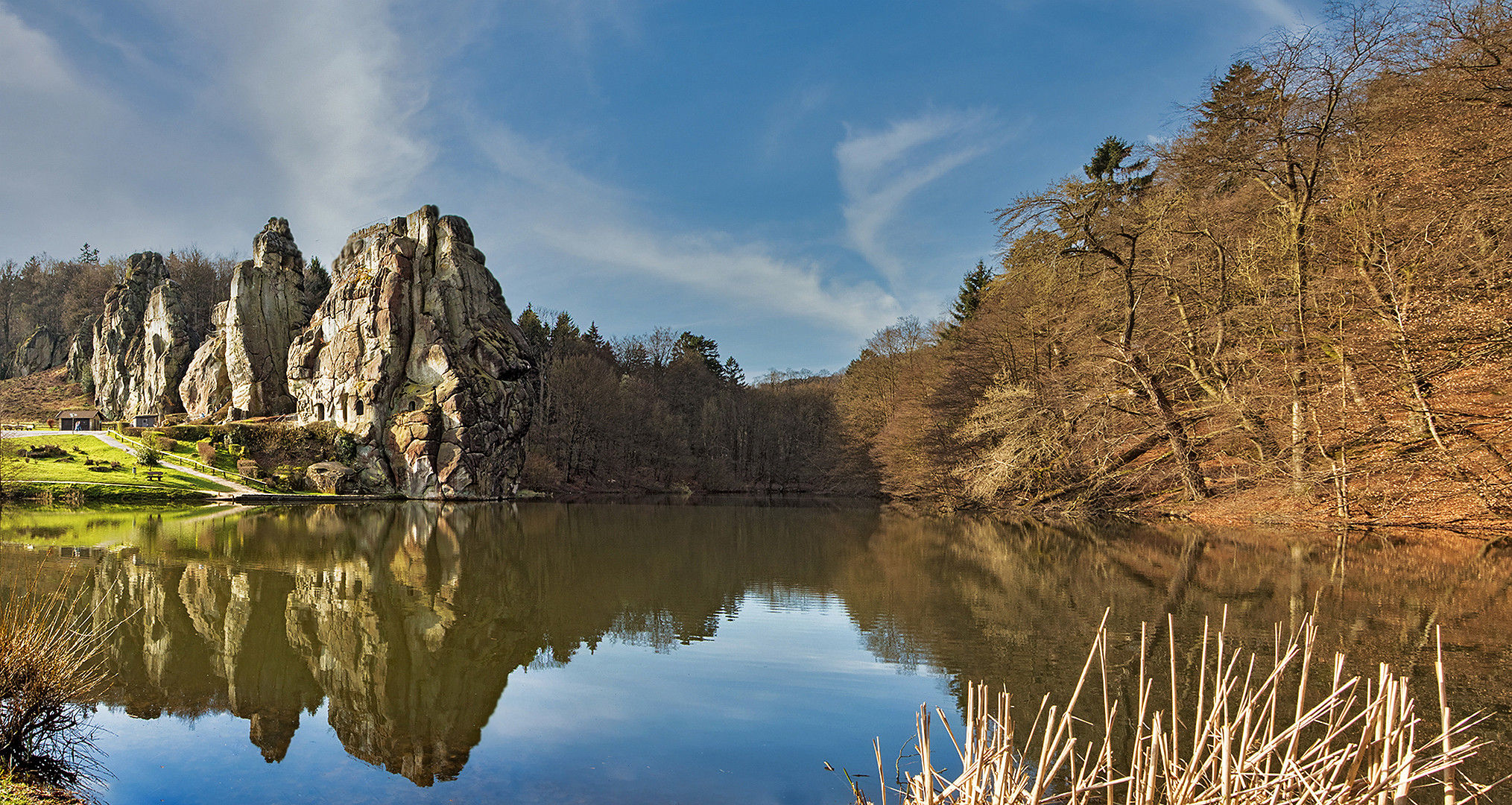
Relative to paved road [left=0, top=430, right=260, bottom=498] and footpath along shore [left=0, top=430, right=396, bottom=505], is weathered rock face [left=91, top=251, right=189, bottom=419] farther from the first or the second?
footpath along shore [left=0, top=430, right=396, bottom=505]

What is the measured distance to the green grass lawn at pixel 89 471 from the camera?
114 ft

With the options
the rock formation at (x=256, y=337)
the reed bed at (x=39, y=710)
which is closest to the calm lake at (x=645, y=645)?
the reed bed at (x=39, y=710)

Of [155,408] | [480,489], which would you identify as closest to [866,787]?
A: [480,489]

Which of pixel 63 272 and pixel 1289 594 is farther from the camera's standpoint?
pixel 63 272

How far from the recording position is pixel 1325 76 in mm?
16859

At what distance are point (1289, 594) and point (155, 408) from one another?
71.6 m

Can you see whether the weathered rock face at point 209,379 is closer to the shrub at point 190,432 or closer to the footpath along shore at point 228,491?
the footpath along shore at point 228,491

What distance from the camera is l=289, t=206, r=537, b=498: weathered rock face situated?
44969mm

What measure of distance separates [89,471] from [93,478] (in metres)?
1.56

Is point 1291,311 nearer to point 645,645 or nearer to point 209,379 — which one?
point 645,645

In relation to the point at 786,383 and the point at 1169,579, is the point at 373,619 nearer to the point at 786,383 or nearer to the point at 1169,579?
the point at 1169,579

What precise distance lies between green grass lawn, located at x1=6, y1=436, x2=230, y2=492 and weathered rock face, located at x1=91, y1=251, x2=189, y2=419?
1807 cm

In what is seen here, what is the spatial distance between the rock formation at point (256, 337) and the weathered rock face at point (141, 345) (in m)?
4.40

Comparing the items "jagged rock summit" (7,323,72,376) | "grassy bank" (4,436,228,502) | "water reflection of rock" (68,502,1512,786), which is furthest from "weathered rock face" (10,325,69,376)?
"water reflection of rock" (68,502,1512,786)
